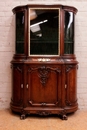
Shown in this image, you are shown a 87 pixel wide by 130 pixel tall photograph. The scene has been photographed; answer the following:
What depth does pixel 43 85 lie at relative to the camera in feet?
8.73

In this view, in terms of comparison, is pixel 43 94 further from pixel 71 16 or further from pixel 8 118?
pixel 71 16

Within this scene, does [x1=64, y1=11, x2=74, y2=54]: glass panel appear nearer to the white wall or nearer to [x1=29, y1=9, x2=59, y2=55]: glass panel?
[x1=29, y1=9, x2=59, y2=55]: glass panel

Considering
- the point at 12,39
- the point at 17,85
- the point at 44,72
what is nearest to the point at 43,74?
the point at 44,72

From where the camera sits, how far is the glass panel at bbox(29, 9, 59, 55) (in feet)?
8.87

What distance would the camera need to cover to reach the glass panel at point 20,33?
9.07 feet

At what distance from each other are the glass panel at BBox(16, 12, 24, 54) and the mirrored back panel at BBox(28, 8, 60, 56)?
142 millimetres

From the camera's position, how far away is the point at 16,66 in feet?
9.02

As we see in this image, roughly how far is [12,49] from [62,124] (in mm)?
1502

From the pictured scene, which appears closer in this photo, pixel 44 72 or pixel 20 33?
pixel 44 72

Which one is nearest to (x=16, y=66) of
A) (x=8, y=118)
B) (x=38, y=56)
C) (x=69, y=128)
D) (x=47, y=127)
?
(x=38, y=56)

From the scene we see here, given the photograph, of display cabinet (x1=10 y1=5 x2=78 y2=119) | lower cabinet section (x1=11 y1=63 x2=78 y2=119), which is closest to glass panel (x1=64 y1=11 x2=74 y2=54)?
display cabinet (x1=10 y1=5 x2=78 y2=119)

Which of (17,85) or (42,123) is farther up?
(17,85)

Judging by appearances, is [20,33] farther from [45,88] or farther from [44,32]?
[45,88]

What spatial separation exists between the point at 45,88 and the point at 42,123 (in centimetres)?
51
